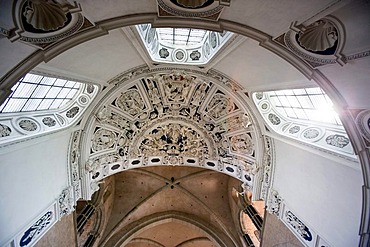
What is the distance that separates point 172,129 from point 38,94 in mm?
6292

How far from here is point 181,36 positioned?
10.7m

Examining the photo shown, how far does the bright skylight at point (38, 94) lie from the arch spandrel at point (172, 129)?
133 cm

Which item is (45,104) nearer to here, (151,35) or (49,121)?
(49,121)

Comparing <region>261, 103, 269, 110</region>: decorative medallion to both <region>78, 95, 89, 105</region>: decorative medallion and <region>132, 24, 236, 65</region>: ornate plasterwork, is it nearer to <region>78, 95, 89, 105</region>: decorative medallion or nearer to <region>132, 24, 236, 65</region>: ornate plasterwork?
<region>132, 24, 236, 65</region>: ornate plasterwork

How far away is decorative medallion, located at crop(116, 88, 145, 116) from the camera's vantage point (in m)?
10.3

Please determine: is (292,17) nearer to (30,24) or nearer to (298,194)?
(30,24)

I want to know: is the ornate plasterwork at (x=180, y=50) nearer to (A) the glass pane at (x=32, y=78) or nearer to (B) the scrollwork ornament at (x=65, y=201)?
(A) the glass pane at (x=32, y=78)

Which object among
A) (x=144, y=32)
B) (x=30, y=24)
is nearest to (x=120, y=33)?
(x=144, y=32)

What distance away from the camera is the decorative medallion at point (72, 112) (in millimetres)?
9102

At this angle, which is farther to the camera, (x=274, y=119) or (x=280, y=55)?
(x=274, y=119)

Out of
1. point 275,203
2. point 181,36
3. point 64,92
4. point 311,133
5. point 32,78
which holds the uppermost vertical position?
point 181,36

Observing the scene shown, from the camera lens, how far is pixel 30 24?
3883 mm

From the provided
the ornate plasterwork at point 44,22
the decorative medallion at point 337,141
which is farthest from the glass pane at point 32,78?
the decorative medallion at point 337,141

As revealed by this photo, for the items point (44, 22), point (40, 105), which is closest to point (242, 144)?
point (40, 105)
